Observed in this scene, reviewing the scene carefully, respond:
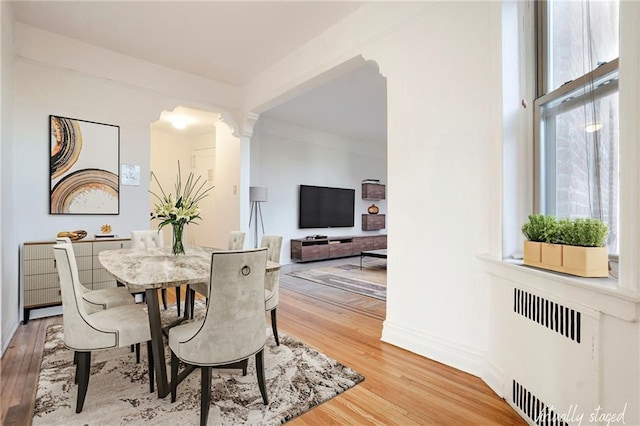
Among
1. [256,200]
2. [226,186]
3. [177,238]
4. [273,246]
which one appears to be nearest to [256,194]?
[256,200]

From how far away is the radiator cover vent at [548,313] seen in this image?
4.52ft

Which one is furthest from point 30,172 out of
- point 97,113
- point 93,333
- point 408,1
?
point 408,1

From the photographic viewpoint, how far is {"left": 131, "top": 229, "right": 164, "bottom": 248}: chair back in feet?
10.8

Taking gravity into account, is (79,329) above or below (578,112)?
below

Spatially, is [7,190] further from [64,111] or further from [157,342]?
[157,342]

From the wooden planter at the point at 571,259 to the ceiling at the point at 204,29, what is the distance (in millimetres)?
2541

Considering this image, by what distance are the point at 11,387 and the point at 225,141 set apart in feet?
13.9

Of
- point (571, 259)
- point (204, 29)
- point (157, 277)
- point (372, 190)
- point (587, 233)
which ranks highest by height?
point (204, 29)

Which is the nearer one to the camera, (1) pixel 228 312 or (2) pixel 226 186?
(1) pixel 228 312

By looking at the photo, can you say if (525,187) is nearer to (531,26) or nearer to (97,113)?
(531,26)

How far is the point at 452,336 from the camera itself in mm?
2229

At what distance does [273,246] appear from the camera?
9.06 feet

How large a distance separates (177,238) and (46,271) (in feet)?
6.04

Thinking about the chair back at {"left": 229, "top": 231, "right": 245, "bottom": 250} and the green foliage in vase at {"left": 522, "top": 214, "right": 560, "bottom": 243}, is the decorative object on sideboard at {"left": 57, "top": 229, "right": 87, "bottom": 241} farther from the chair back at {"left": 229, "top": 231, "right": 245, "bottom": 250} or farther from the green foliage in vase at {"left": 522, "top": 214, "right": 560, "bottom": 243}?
the green foliage in vase at {"left": 522, "top": 214, "right": 560, "bottom": 243}
